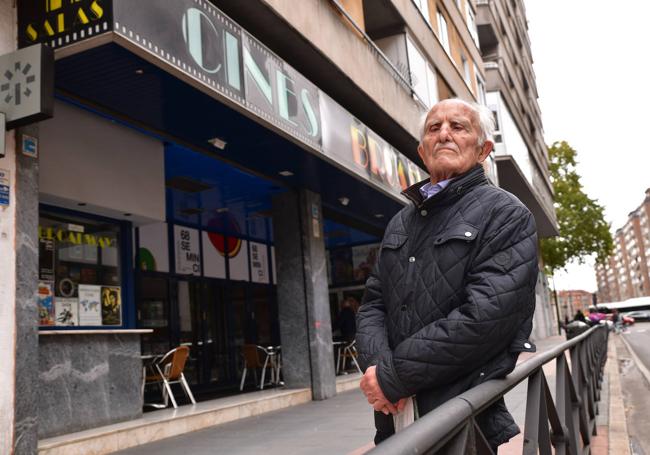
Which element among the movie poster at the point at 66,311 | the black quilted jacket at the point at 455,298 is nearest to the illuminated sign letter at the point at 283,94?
the movie poster at the point at 66,311

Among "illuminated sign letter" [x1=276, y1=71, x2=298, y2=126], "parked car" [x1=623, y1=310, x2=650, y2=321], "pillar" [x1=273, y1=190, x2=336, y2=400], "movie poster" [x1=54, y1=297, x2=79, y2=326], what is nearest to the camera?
"movie poster" [x1=54, y1=297, x2=79, y2=326]

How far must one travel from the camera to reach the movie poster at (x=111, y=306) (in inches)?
319

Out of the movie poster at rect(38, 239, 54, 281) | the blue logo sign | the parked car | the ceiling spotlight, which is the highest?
the ceiling spotlight

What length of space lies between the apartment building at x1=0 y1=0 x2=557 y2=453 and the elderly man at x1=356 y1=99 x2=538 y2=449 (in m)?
3.48

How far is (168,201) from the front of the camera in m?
11.5

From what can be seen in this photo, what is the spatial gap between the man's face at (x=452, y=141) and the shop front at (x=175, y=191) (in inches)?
133

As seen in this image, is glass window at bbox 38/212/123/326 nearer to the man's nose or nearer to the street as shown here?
the man's nose

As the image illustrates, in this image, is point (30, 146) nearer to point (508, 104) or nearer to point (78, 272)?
point (78, 272)

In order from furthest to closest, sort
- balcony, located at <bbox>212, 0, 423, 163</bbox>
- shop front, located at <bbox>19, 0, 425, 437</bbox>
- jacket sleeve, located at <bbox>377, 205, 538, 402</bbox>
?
balcony, located at <bbox>212, 0, 423, 163</bbox> < shop front, located at <bbox>19, 0, 425, 437</bbox> < jacket sleeve, located at <bbox>377, 205, 538, 402</bbox>

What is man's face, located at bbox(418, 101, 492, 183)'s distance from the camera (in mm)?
2305

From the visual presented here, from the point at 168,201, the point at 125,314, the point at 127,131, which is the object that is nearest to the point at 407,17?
the point at 168,201

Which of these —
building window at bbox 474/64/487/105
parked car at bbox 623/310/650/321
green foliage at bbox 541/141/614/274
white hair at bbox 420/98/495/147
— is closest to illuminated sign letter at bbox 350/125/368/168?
white hair at bbox 420/98/495/147

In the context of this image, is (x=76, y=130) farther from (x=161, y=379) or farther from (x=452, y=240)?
(x=452, y=240)

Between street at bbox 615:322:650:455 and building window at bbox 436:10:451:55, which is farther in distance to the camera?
building window at bbox 436:10:451:55
